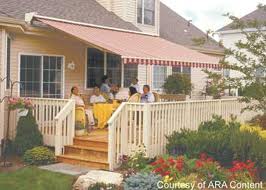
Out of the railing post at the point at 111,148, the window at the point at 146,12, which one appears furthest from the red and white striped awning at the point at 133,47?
the window at the point at 146,12

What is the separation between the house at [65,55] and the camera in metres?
13.6

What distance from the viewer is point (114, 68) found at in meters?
20.0

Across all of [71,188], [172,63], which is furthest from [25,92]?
[71,188]

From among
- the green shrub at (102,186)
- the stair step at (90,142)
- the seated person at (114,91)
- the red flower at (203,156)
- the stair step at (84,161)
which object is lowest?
the green shrub at (102,186)

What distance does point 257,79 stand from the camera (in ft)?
44.0

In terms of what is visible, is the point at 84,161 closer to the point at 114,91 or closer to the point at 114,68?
the point at 114,91

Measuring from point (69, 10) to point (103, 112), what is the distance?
6.05 meters

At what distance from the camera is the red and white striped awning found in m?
14.4

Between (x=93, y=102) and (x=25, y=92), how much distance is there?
237cm

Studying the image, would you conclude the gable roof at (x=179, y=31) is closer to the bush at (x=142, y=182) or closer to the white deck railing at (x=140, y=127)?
the white deck railing at (x=140, y=127)

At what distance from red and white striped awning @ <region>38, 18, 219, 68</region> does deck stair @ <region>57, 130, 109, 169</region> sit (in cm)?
256

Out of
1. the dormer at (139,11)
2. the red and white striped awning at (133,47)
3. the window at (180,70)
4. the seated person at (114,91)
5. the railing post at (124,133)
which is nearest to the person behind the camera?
the railing post at (124,133)

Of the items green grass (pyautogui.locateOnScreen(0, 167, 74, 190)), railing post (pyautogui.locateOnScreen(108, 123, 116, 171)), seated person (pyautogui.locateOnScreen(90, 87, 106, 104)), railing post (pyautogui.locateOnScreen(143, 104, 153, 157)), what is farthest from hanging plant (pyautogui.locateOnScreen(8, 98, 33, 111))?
railing post (pyautogui.locateOnScreen(143, 104, 153, 157))

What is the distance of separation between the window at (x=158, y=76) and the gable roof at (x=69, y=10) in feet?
9.47
